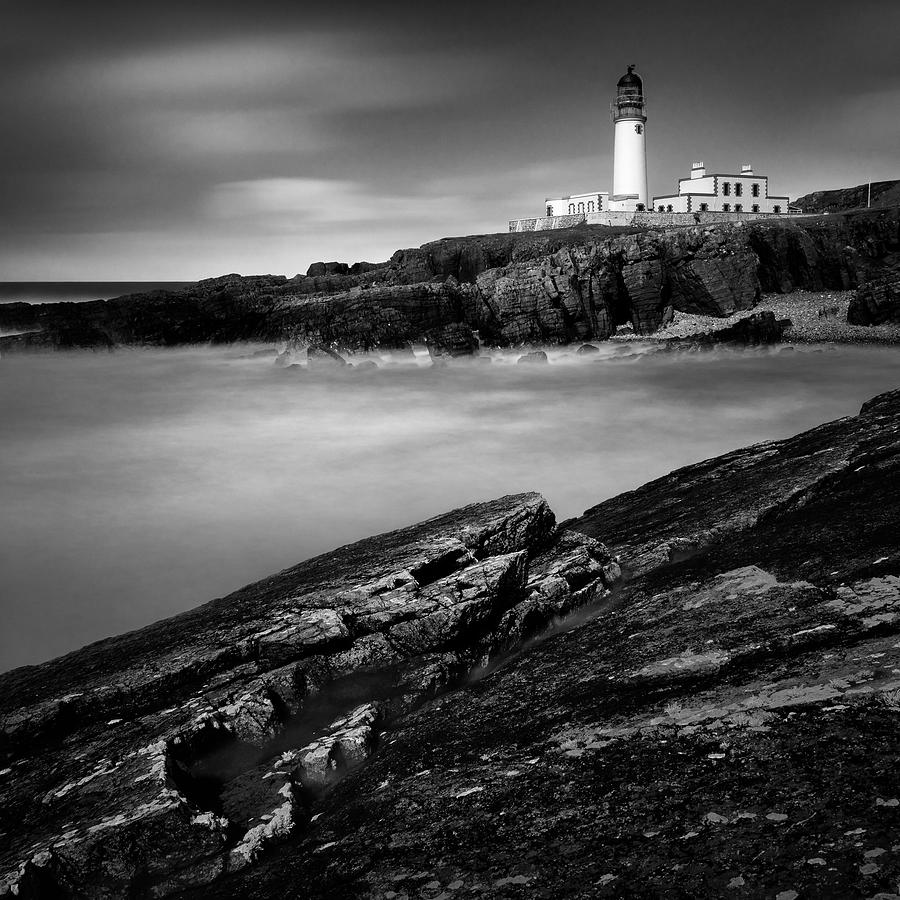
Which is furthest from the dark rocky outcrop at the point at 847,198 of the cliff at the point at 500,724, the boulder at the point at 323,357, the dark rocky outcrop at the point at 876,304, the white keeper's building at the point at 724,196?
the cliff at the point at 500,724

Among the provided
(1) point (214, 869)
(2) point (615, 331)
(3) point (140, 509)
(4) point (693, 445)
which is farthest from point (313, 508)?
(2) point (615, 331)

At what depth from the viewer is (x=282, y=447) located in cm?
4153

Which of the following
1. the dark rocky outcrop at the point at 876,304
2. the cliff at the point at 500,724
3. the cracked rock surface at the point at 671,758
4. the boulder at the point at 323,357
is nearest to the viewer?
the cracked rock surface at the point at 671,758

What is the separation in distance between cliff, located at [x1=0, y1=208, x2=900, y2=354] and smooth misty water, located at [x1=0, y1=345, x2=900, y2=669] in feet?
11.0

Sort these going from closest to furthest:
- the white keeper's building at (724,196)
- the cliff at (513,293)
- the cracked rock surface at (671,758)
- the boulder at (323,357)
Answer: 1. the cracked rock surface at (671,758)
2. the boulder at (323,357)
3. the cliff at (513,293)
4. the white keeper's building at (724,196)

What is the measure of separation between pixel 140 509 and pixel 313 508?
6846 millimetres

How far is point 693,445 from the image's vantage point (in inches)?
1409

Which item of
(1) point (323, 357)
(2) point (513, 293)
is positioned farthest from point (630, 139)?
(1) point (323, 357)

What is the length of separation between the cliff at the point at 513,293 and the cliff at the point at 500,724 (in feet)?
161

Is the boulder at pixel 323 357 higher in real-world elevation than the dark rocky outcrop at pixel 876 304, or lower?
lower

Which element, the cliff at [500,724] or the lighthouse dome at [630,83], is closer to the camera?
the cliff at [500,724]

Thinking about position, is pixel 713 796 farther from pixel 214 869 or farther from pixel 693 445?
pixel 693 445

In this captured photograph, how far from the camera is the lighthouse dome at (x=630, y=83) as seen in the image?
307 feet

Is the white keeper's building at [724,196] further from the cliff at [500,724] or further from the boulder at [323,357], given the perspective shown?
the cliff at [500,724]
